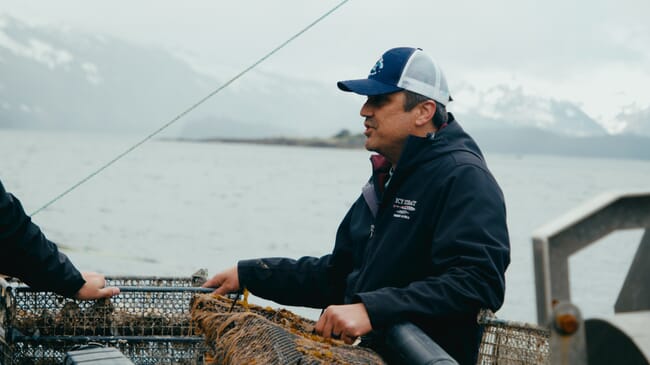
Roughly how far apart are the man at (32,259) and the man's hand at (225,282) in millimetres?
503

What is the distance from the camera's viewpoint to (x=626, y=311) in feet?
4.98

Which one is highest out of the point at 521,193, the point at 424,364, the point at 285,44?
the point at 285,44

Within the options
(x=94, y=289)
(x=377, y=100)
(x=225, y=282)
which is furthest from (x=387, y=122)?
(x=94, y=289)

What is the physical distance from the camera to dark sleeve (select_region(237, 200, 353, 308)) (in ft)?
13.2

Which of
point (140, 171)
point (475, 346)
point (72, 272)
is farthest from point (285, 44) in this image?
point (140, 171)

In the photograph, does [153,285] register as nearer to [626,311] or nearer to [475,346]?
[475,346]

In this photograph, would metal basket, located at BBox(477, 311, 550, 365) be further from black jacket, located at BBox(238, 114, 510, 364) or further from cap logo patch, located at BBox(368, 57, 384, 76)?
cap logo patch, located at BBox(368, 57, 384, 76)

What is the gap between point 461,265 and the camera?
10.0 ft

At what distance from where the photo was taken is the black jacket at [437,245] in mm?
3021

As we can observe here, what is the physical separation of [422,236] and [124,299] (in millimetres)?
1480

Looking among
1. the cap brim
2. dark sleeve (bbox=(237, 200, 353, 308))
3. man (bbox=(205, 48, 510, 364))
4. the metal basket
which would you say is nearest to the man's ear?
man (bbox=(205, 48, 510, 364))

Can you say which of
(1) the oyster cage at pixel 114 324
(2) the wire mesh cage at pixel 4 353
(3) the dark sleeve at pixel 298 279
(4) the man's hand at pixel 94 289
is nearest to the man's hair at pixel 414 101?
(3) the dark sleeve at pixel 298 279

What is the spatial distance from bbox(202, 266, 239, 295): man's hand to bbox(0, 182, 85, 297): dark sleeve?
1.96ft

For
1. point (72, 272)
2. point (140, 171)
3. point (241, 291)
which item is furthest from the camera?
point (140, 171)
